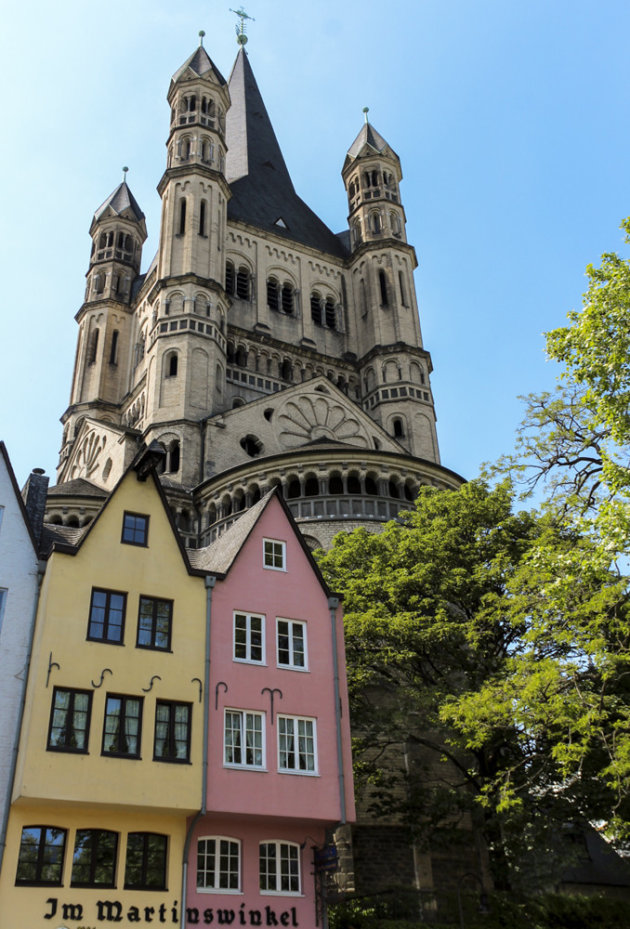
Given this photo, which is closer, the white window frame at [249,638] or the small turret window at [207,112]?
the white window frame at [249,638]

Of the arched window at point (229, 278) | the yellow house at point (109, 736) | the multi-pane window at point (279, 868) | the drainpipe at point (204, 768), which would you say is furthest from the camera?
the arched window at point (229, 278)

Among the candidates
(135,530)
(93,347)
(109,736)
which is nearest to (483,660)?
(135,530)

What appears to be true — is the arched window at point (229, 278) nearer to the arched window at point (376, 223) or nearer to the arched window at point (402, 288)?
the arched window at point (376, 223)

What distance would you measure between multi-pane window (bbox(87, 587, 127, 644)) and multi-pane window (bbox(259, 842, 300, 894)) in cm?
534

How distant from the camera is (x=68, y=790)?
1675cm

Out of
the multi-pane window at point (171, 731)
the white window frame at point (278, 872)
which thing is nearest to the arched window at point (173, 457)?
the multi-pane window at point (171, 731)

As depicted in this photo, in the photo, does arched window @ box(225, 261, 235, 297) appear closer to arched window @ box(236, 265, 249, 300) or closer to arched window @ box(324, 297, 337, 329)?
arched window @ box(236, 265, 249, 300)

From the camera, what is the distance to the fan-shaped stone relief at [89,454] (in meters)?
46.3

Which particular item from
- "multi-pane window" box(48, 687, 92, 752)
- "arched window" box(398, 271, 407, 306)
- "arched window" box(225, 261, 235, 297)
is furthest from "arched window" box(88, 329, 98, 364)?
"multi-pane window" box(48, 687, 92, 752)

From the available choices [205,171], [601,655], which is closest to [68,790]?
[601,655]

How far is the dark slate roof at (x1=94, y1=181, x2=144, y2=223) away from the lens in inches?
2525

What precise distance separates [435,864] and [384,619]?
907 centimetres

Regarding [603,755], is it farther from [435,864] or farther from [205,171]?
[205,171]

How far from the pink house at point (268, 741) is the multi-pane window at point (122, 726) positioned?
5.08 ft
